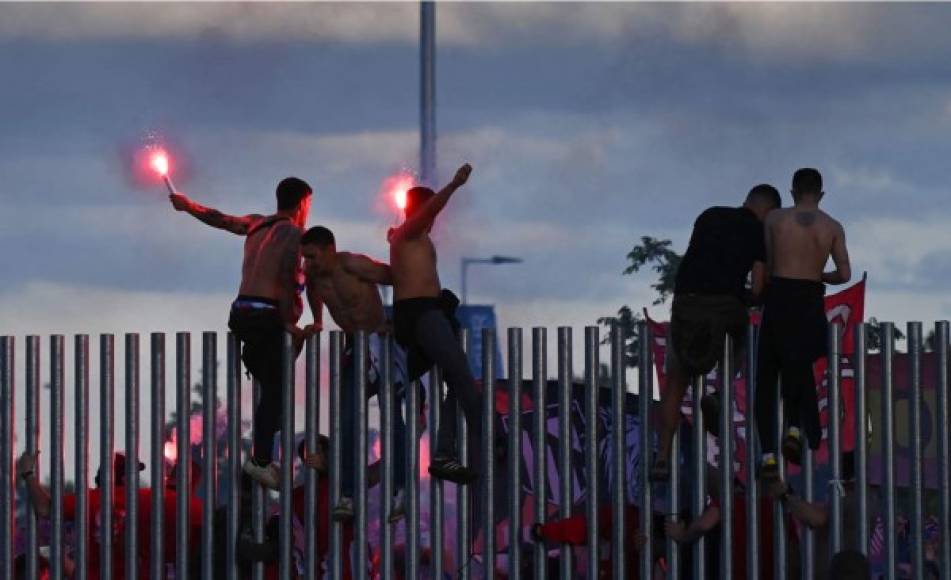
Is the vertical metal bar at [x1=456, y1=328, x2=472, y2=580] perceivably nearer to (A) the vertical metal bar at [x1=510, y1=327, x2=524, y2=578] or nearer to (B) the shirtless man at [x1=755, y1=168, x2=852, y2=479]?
(A) the vertical metal bar at [x1=510, y1=327, x2=524, y2=578]

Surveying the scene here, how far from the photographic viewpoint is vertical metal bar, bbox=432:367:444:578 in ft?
39.1

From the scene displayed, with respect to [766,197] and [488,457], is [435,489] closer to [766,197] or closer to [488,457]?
[488,457]

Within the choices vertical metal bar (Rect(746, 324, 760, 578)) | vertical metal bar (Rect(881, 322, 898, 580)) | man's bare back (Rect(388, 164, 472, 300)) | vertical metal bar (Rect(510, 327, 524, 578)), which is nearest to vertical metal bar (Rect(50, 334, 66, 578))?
man's bare back (Rect(388, 164, 472, 300))

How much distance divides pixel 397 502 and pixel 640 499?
176cm

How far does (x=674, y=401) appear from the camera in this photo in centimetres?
1112

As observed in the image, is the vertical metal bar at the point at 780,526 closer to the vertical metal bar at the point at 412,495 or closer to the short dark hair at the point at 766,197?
the short dark hair at the point at 766,197

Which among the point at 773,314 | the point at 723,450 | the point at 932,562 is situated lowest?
the point at 932,562

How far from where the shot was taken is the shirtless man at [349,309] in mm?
11836

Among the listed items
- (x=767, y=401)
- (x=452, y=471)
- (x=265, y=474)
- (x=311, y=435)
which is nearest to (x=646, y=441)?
(x=767, y=401)

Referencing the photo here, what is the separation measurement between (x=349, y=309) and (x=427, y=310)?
0.74 metres

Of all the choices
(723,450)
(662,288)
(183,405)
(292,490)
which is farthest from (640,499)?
(662,288)

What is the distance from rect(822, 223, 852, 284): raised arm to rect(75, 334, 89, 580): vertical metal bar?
549 cm

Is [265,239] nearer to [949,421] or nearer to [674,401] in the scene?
[674,401]

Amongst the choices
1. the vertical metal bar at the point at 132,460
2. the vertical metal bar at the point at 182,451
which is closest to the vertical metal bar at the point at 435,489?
the vertical metal bar at the point at 182,451
